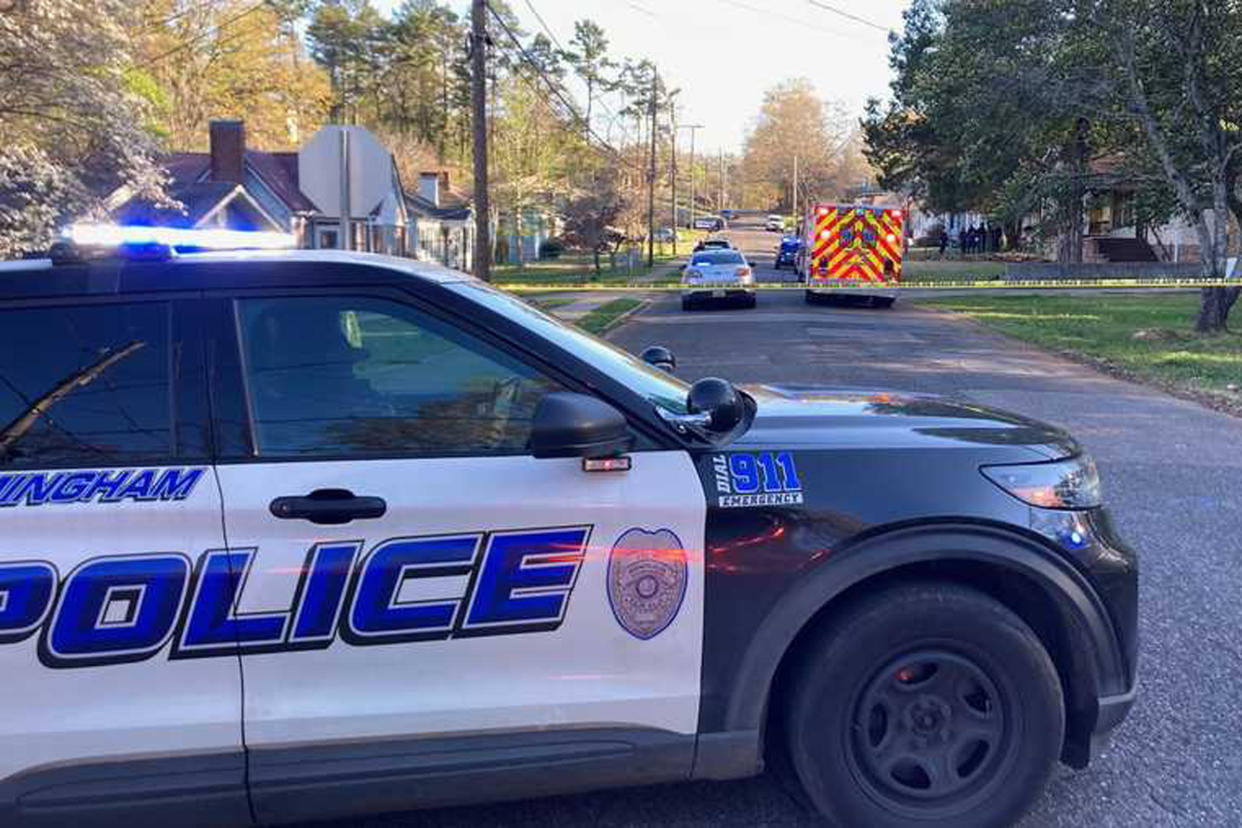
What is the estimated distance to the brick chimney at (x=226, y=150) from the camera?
3145 cm

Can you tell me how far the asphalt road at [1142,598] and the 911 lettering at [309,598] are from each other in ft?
3.03

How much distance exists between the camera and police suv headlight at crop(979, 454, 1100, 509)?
9.95 ft

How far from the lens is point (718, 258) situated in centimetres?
2698

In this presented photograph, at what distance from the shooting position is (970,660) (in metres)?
3.00

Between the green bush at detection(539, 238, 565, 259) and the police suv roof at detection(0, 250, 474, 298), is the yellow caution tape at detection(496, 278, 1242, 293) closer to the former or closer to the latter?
the police suv roof at detection(0, 250, 474, 298)

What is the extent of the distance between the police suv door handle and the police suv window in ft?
0.46

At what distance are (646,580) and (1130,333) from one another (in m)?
18.0

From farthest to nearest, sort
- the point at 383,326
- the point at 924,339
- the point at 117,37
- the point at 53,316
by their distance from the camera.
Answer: the point at 924,339
the point at 117,37
the point at 383,326
the point at 53,316

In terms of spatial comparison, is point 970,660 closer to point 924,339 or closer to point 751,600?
point 751,600

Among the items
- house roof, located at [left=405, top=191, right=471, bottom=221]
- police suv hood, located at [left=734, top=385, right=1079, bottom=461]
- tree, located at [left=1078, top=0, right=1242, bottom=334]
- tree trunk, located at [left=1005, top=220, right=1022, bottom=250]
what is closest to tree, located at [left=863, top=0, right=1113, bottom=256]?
tree, located at [left=1078, top=0, right=1242, bottom=334]

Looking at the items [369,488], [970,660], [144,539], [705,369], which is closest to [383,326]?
[369,488]

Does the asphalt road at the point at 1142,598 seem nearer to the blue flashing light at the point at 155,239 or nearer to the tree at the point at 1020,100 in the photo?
the blue flashing light at the point at 155,239

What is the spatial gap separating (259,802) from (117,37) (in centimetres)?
1661

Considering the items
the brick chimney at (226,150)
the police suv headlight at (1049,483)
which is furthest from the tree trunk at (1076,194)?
the brick chimney at (226,150)
